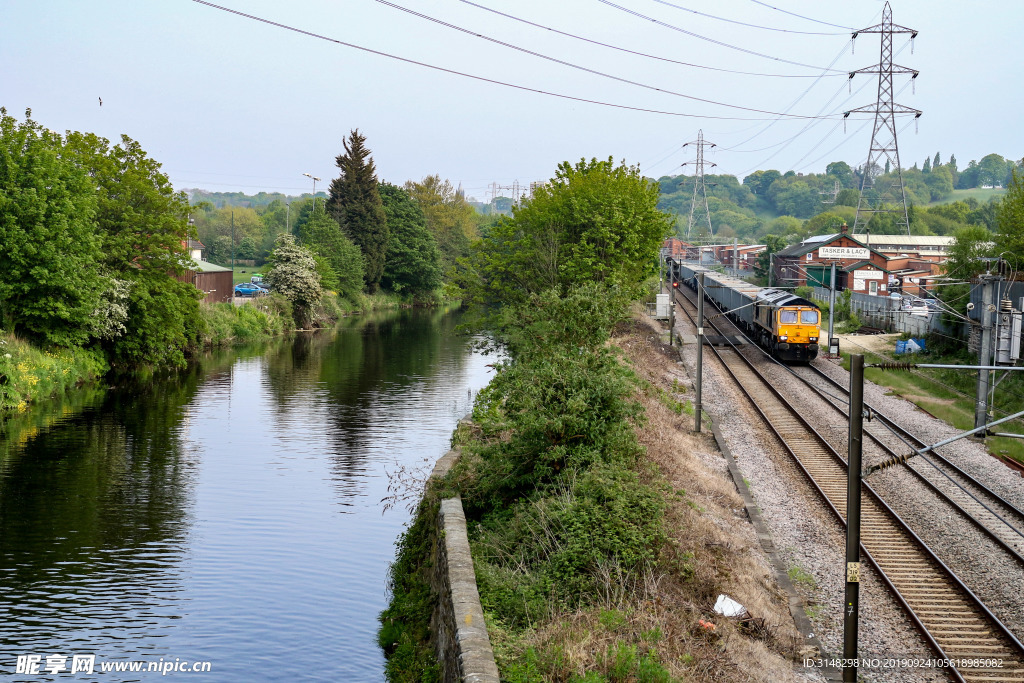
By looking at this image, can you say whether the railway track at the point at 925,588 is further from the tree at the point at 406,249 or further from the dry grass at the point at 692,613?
the tree at the point at 406,249

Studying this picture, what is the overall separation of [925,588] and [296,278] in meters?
57.9

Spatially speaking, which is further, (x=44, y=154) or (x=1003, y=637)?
(x=44, y=154)

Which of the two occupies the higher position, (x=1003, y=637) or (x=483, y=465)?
(x=483, y=465)

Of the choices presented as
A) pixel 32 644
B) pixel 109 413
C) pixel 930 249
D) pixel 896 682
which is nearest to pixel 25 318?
pixel 109 413

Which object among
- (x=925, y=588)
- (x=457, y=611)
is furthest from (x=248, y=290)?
(x=457, y=611)

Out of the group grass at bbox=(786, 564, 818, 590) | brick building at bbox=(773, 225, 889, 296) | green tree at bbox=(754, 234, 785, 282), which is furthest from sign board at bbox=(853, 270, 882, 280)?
grass at bbox=(786, 564, 818, 590)

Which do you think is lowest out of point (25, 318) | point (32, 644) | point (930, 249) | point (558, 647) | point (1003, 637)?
point (32, 644)

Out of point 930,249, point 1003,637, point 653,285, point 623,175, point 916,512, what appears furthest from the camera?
point 930,249

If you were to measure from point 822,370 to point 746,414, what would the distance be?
10706mm

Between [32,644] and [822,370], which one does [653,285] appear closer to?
[822,370]

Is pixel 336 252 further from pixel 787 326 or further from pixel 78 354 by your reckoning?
pixel 787 326

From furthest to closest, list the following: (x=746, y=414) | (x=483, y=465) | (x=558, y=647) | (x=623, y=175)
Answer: (x=623, y=175)
(x=746, y=414)
(x=483, y=465)
(x=558, y=647)

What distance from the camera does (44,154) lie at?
34062 mm
